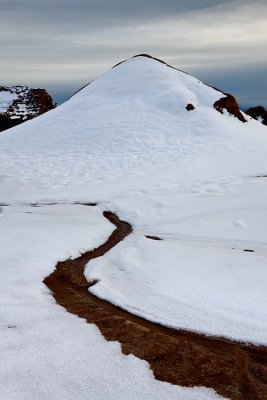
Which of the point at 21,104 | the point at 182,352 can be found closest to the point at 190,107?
the point at 182,352

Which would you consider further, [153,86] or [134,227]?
[153,86]

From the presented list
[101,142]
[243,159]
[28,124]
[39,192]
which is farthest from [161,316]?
[28,124]

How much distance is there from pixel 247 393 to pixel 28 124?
82.6ft

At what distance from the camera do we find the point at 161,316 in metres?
5.76

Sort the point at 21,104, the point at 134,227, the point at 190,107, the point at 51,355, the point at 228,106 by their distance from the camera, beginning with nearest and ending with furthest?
1. the point at 51,355
2. the point at 134,227
3. the point at 190,107
4. the point at 228,106
5. the point at 21,104

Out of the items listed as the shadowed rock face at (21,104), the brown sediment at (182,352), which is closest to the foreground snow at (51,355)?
the brown sediment at (182,352)

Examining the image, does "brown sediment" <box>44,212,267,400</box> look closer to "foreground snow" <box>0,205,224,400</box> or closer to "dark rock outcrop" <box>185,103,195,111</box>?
"foreground snow" <box>0,205,224,400</box>

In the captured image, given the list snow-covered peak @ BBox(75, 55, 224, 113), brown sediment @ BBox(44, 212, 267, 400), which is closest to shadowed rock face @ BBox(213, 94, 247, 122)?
snow-covered peak @ BBox(75, 55, 224, 113)

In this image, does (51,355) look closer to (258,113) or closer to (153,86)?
(153,86)

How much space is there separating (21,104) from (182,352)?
63606 mm

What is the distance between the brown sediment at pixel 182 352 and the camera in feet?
14.1

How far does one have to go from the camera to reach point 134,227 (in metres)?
10.8

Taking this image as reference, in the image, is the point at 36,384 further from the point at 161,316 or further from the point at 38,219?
the point at 38,219

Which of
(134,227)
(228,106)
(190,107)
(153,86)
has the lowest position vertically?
(134,227)
